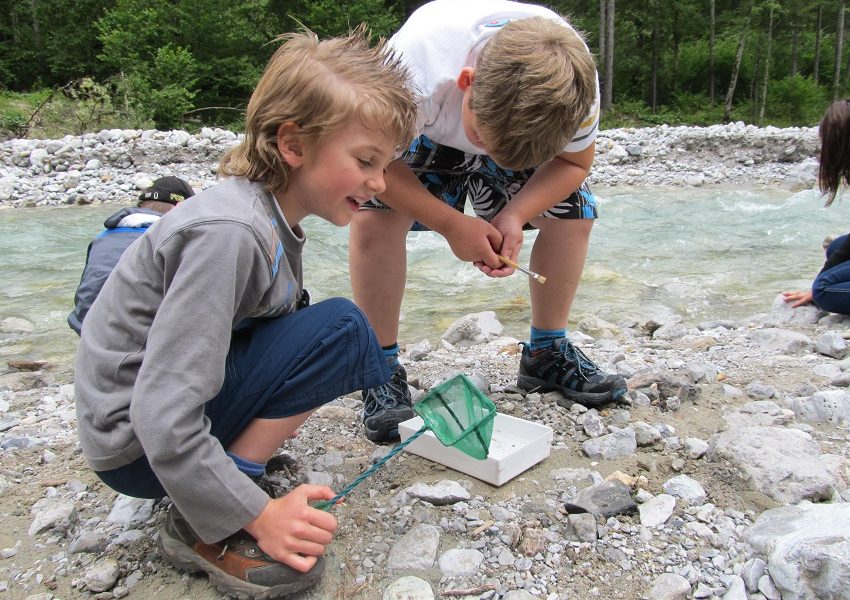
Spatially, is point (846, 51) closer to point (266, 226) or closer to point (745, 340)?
point (745, 340)

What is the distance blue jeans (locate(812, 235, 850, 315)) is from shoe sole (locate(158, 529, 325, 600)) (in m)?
2.91

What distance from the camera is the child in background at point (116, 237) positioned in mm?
2342

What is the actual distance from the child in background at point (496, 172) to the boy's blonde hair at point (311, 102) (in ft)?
1.25

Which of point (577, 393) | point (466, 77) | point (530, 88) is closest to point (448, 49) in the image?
point (466, 77)

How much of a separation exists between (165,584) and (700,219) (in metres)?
7.26

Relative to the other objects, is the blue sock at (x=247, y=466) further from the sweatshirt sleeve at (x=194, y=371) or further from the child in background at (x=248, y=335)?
the sweatshirt sleeve at (x=194, y=371)

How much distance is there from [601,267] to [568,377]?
336cm

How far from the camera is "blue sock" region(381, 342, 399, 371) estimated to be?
223 centimetres

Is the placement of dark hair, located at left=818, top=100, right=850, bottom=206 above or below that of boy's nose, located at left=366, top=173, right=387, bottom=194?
below

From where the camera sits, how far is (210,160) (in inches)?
414

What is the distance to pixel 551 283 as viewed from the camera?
233cm

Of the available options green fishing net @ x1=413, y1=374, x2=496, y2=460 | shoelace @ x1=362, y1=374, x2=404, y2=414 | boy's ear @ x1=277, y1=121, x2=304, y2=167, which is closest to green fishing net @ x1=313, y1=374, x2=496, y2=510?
green fishing net @ x1=413, y1=374, x2=496, y2=460

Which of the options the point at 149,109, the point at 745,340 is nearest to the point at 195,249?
the point at 745,340

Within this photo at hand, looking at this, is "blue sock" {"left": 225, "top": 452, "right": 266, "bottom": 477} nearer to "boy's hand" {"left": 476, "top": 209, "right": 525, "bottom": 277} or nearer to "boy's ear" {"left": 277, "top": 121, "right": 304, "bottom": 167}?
"boy's ear" {"left": 277, "top": 121, "right": 304, "bottom": 167}
